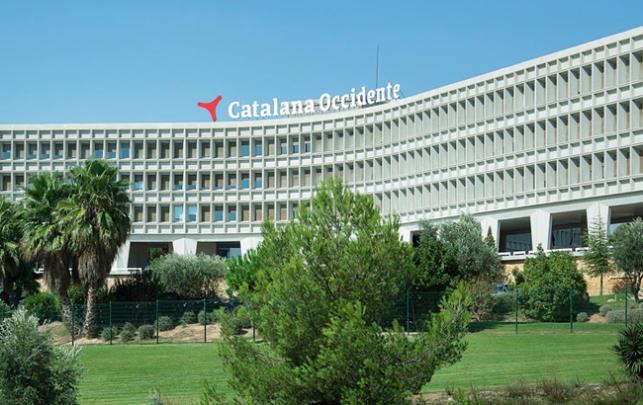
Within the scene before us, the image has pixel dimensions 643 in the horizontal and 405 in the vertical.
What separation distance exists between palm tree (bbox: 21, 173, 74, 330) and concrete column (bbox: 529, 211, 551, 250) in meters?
41.7

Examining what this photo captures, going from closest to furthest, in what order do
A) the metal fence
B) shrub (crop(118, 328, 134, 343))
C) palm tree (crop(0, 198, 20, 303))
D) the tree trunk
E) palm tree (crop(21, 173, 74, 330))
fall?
the metal fence < shrub (crop(118, 328, 134, 343)) < the tree trunk < palm tree (crop(21, 173, 74, 330)) < palm tree (crop(0, 198, 20, 303))

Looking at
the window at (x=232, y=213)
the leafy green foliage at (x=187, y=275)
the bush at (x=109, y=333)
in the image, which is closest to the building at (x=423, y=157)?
the window at (x=232, y=213)

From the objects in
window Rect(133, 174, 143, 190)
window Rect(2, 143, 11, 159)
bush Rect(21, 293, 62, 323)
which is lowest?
bush Rect(21, 293, 62, 323)

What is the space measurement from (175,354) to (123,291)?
2293 cm

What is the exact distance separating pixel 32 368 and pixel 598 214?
2604 inches

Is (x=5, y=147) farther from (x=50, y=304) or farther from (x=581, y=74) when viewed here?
(x=581, y=74)

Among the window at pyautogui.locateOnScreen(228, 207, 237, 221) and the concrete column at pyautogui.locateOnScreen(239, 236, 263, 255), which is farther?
the window at pyautogui.locateOnScreen(228, 207, 237, 221)

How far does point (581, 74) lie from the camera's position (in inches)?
3386

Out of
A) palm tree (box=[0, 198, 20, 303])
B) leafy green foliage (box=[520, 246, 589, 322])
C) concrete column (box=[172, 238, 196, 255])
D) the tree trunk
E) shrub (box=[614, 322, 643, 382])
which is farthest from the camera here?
concrete column (box=[172, 238, 196, 255])

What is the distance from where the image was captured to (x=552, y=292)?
6191 cm

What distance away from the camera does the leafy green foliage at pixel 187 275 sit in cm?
8062

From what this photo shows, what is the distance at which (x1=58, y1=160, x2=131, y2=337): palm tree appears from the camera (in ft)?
213

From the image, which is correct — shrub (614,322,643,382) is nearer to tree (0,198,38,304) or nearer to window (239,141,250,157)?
tree (0,198,38,304)

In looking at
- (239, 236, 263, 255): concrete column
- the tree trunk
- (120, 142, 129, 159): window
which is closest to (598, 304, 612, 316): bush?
the tree trunk
